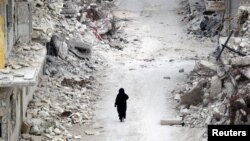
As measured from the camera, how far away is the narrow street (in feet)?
74.5

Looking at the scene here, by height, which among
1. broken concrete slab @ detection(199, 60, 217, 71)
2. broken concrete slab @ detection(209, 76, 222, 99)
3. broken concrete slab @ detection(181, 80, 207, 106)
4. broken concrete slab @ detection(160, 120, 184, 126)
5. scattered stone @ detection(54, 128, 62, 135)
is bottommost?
scattered stone @ detection(54, 128, 62, 135)

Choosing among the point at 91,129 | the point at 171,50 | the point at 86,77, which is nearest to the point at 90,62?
the point at 86,77

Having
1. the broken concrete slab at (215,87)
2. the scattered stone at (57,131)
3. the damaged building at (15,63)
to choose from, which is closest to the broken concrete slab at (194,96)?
the broken concrete slab at (215,87)

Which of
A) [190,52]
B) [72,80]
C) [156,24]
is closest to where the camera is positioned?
[72,80]

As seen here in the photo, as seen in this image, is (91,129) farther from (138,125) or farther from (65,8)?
(65,8)

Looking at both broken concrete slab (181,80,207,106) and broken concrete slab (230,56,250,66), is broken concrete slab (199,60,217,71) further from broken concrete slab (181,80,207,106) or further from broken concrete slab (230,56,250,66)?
broken concrete slab (230,56,250,66)

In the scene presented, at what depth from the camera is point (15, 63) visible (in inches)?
767

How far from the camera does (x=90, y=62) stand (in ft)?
98.0

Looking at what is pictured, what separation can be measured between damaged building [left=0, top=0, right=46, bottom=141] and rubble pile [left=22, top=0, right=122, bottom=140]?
0.70 metres

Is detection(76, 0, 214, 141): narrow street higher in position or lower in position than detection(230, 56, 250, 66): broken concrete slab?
lower

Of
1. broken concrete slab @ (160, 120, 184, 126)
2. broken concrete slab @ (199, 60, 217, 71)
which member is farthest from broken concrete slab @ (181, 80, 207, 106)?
broken concrete slab @ (160, 120, 184, 126)

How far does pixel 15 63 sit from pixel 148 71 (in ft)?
34.9

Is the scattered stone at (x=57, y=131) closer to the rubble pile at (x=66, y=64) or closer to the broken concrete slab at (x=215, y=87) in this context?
the rubble pile at (x=66, y=64)

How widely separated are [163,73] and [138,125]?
6.23 meters
